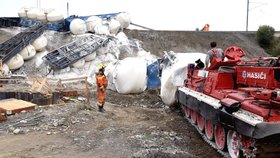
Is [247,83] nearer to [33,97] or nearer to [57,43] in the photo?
[33,97]

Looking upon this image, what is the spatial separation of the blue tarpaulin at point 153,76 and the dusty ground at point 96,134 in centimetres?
370

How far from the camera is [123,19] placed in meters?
27.1

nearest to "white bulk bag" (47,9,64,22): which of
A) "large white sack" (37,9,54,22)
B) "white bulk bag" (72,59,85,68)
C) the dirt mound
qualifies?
"large white sack" (37,9,54,22)

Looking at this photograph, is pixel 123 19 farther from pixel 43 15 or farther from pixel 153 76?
pixel 153 76

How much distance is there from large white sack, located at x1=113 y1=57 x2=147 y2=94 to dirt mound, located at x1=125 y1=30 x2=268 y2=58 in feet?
37.1

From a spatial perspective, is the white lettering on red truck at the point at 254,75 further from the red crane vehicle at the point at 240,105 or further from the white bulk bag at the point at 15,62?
the white bulk bag at the point at 15,62

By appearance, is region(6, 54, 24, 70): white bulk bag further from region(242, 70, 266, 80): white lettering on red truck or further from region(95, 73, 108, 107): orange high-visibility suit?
region(242, 70, 266, 80): white lettering on red truck

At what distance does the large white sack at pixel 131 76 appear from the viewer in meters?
15.6

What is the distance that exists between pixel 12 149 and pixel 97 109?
15.0 ft

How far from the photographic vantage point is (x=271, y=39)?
3259 cm

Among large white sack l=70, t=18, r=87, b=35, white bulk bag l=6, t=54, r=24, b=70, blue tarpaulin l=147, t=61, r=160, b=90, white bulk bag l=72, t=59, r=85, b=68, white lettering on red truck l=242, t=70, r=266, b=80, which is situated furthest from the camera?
large white sack l=70, t=18, r=87, b=35

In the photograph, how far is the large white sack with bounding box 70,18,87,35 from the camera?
25.2 m

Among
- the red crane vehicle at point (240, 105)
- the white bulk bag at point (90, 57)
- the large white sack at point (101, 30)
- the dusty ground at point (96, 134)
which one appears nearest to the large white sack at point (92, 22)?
the large white sack at point (101, 30)

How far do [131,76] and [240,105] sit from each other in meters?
9.40
